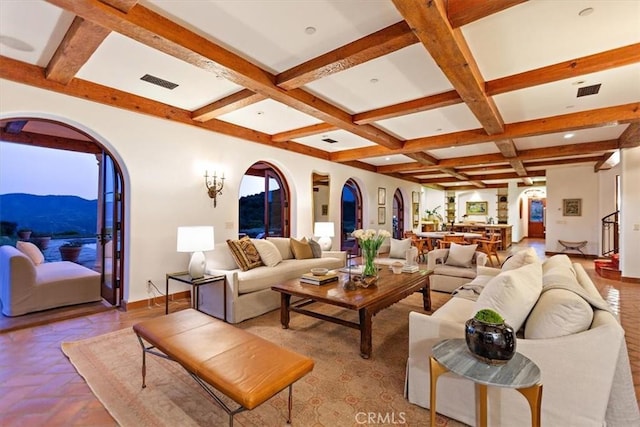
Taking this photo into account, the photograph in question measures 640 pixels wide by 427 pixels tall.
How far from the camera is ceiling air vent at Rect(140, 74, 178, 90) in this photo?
3.29m

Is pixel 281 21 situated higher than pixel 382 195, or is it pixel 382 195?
pixel 281 21

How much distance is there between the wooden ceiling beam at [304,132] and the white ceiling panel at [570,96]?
2385mm

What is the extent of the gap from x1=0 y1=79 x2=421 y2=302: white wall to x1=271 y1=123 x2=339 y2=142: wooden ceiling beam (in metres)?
0.47

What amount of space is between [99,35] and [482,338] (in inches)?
131

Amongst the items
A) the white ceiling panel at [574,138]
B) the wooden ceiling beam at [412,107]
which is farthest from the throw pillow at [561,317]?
the white ceiling panel at [574,138]

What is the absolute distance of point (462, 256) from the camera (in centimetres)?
455

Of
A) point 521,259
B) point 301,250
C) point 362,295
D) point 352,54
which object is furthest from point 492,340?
point 301,250

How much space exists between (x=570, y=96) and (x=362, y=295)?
144 inches

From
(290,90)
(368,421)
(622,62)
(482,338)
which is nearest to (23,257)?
(290,90)

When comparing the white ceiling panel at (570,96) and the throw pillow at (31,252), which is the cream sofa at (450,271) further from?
the throw pillow at (31,252)

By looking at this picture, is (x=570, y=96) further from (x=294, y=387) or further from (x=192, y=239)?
(x=192, y=239)

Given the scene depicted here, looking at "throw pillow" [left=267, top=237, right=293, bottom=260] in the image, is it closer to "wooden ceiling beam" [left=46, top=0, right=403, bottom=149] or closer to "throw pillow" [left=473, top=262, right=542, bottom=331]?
"wooden ceiling beam" [left=46, top=0, right=403, bottom=149]

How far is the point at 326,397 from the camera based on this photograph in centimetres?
206

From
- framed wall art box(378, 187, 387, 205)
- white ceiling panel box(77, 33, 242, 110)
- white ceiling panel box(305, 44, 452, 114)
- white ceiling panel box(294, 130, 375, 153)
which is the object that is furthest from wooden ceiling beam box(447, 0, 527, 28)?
framed wall art box(378, 187, 387, 205)
